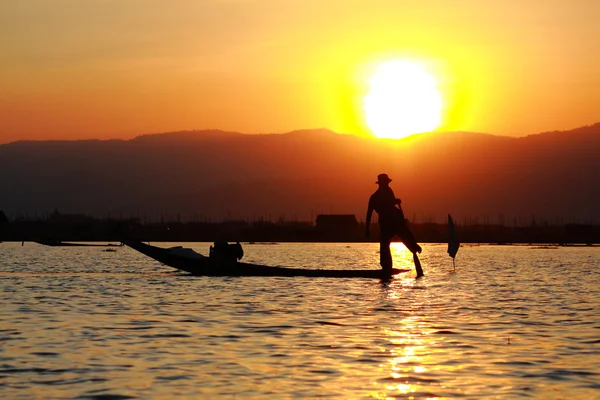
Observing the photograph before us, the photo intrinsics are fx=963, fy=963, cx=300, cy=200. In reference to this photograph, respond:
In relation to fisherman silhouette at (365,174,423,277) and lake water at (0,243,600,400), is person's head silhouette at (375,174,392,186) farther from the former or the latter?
lake water at (0,243,600,400)

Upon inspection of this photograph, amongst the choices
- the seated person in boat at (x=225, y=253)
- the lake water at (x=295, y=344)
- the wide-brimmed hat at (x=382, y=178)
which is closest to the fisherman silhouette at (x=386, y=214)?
the wide-brimmed hat at (x=382, y=178)

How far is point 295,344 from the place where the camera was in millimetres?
21844

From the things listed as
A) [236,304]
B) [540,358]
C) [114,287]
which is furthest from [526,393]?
[114,287]

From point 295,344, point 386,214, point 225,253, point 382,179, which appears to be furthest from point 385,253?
point 295,344

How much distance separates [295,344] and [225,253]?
1042 inches

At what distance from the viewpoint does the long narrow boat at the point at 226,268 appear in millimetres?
47156

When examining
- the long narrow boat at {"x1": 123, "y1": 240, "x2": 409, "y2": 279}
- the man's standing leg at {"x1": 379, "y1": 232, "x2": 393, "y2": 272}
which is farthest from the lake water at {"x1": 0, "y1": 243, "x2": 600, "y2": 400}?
the man's standing leg at {"x1": 379, "y1": 232, "x2": 393, "y2": 272}

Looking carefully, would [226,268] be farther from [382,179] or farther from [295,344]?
[295,344]

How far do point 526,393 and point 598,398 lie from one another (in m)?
1.12

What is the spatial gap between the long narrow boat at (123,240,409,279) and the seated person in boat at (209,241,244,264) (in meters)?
0.22

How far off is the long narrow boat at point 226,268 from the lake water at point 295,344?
20.9 ft

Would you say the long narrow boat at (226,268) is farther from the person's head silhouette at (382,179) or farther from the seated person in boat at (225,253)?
the person's head silhouette at (382,179)

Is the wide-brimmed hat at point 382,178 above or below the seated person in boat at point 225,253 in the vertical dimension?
above

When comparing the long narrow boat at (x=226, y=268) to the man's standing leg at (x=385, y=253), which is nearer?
the long narrow boat at (x=226, y=268)
